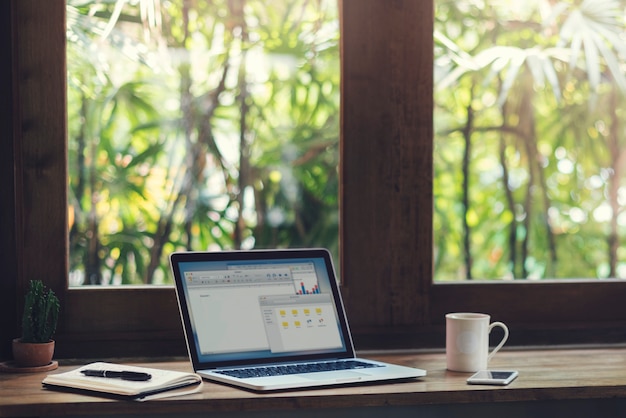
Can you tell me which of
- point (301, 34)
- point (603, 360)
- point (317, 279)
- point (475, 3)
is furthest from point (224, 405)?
point (475, 3)

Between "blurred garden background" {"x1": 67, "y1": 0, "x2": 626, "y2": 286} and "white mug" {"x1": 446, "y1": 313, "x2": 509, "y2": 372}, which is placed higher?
"blurred garden background" {"x1": 67, "y1": 0, "x2": 626, "y2": 286}

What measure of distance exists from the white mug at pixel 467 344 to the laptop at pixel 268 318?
10cm

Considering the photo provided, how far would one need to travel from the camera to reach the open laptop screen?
152 centimetres

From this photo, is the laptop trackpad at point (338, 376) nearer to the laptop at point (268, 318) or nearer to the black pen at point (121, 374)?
the laptop at point (268, 318)

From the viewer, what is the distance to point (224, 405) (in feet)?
4.24

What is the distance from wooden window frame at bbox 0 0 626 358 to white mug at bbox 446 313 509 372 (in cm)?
25

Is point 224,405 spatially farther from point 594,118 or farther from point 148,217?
point 594,118

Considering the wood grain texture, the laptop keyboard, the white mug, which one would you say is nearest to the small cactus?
the laptop keyboard

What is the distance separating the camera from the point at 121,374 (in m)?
1.37

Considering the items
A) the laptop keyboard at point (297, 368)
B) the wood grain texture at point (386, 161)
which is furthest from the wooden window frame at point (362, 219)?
the laptop keyboard at point (297, 368)

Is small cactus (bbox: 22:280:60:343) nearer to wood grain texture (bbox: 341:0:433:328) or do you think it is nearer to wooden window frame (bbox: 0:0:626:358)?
wooden window frame (bbox: 0:0:626:358)

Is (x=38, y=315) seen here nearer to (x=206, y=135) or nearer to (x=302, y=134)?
(x=206, y=135)

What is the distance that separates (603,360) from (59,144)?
124cm

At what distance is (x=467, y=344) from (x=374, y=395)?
0.28 m
